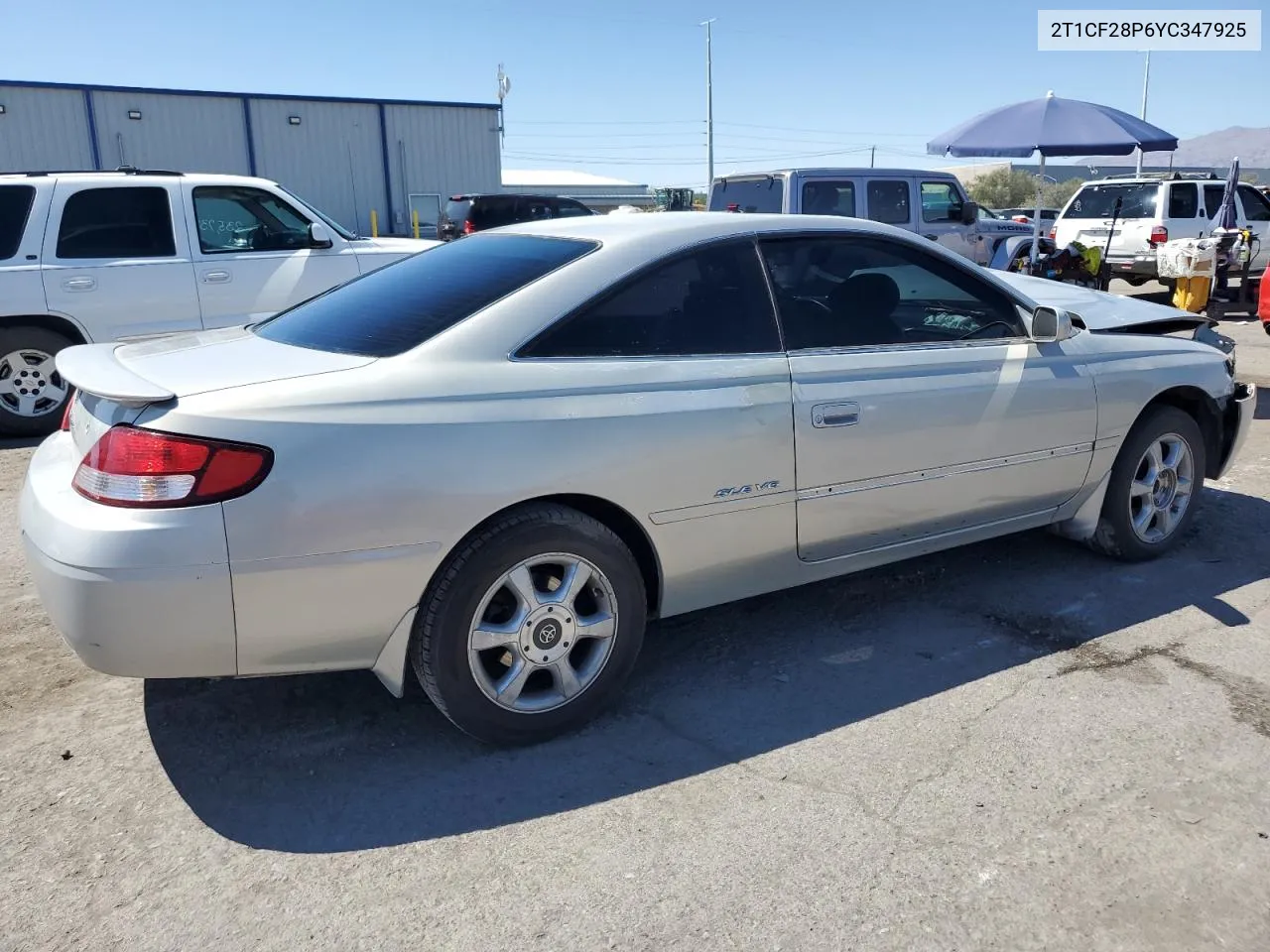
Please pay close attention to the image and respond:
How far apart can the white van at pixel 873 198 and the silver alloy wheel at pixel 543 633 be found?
9.00m

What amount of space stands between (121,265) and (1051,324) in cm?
655

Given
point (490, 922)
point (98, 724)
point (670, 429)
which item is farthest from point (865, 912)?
point (98, 724)

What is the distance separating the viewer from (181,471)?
2623 millimetres

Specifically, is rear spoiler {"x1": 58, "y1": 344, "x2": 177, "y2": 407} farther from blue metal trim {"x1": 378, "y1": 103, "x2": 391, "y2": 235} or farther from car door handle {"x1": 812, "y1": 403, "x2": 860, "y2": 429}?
blue metal trim {"x1": 378, "y1": 103, "x2": 391, "y2": 235}

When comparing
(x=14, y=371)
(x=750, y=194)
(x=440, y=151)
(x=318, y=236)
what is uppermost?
(x=440, y=151)

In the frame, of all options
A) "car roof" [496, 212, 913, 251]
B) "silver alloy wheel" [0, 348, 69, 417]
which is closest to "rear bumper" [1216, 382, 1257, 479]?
"car roof" [496, 212, 913, 251]

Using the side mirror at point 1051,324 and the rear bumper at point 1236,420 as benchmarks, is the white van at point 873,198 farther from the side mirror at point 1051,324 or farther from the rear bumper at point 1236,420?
the side mirror at point 1051,324

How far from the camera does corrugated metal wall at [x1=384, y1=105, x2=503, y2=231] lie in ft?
99.7

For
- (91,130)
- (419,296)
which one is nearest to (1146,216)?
(419,296)

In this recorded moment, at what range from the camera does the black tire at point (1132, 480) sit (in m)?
4.49

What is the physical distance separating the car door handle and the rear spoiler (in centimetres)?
198

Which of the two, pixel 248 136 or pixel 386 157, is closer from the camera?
pixel 248 136

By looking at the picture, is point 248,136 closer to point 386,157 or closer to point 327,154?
point 327,154

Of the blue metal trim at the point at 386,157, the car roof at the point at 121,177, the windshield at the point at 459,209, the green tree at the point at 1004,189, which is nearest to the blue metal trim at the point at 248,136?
the blue metal trim at the point at 386,157
